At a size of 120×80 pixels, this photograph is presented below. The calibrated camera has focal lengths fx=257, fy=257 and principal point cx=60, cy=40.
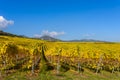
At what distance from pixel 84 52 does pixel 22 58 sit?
13.4 metres

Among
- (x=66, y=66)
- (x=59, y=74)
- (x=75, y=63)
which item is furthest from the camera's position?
(x=75, y=63)

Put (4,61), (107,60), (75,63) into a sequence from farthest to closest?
(107,60) → (75,63) → (4,61)

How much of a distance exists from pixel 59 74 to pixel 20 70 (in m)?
5.35

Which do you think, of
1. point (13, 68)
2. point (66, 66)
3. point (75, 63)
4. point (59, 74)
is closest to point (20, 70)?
point (13, 68)

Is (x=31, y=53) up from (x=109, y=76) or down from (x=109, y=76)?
up

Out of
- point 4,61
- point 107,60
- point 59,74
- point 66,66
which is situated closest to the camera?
point 4,61

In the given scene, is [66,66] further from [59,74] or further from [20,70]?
[20,70]

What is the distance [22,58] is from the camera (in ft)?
132

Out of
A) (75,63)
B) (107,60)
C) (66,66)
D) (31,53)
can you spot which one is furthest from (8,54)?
(107,60)

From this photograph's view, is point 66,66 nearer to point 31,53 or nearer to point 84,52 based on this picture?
point 31,53

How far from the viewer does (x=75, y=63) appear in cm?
4381

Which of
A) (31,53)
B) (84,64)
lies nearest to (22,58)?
(31,53)

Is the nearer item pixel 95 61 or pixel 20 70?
pixel 20 70

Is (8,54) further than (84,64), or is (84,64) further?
(84,64)
